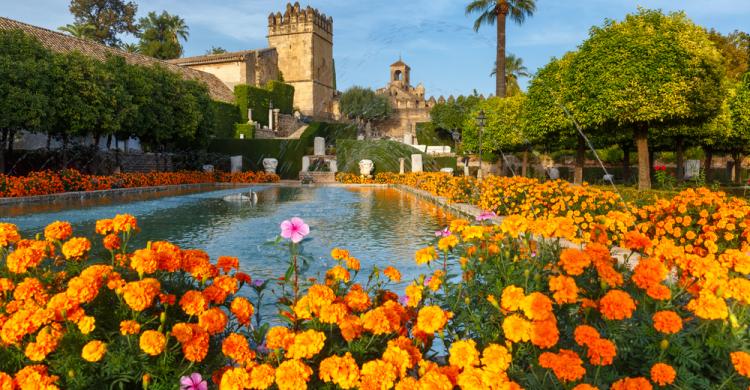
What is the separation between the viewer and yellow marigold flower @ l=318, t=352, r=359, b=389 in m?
1.84

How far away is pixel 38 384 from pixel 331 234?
6677mm

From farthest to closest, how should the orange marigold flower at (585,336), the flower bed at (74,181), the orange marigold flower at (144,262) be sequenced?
1. the flower bed at (74,181)
2. the orange marigold flower at (144,262)
3. the orange marigold flower at (585,336)

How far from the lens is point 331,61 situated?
63.5 metres

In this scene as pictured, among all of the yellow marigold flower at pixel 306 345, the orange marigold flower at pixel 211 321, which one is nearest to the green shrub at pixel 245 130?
the orange marigold flower at pixel 211 321

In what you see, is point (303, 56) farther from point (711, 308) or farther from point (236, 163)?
point (711, 308)

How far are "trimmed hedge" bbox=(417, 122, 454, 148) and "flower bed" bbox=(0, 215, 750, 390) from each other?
58136 mm

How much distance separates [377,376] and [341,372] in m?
0.14

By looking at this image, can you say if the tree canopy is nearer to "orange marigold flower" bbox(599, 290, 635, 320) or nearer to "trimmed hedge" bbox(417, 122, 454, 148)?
"trimmed hedge" bbox(417, 122, 454, 148)

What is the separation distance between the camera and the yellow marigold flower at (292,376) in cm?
181

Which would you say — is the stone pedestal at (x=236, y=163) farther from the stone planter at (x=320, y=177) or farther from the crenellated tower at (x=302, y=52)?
the crenellated tower at (x=302, y=52)

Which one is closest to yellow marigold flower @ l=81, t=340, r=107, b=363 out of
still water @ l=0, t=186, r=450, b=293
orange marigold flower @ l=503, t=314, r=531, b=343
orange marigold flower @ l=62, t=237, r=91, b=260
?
orange marigold flower @ l=62, t=237, r=91, b=260

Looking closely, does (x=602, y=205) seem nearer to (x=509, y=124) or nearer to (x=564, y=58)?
(x=564, y=58)

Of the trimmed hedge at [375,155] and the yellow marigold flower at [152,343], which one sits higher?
the trimmed hedge at [375,155]

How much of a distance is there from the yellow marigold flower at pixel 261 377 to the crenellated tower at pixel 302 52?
55.7 meters
